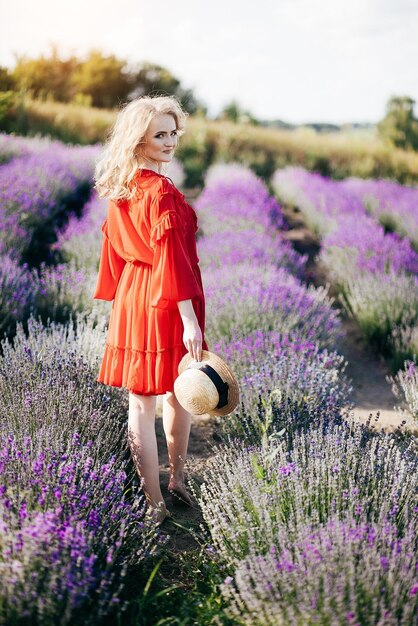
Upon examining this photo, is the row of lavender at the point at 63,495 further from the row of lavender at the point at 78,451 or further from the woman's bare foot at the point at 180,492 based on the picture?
the woman's bare foot at the point at 180,492

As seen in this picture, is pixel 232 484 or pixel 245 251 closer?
pixel 232 484

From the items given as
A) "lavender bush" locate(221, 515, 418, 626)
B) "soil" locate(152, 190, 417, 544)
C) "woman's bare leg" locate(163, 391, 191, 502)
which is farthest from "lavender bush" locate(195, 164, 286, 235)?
"lavender bush" locate(221, 515, 418, 626)

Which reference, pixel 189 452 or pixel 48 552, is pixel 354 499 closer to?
pixel 48 552

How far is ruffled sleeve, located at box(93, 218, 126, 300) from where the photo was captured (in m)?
2.70

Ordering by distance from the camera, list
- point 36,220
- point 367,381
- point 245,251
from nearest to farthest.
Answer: point 367,381 → point 245,251 → point 36,220

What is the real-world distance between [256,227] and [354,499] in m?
5.03

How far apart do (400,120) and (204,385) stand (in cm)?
2610

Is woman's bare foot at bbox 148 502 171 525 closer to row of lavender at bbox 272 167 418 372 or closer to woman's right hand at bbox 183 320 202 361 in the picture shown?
woman's right hand at bbox 183 320 202 361

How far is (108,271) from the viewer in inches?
108

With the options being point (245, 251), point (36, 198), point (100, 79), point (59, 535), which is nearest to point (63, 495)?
point (59, 535)

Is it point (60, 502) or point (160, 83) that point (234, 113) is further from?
point (60, 502)

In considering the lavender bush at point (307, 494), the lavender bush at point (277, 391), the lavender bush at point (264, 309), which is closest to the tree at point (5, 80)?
the lavender bush at point (264, 309)

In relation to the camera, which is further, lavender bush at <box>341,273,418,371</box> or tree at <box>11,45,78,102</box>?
tree at <box>11,45,78,102</box>

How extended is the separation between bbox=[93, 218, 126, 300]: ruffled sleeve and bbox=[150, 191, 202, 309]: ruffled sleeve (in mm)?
359
